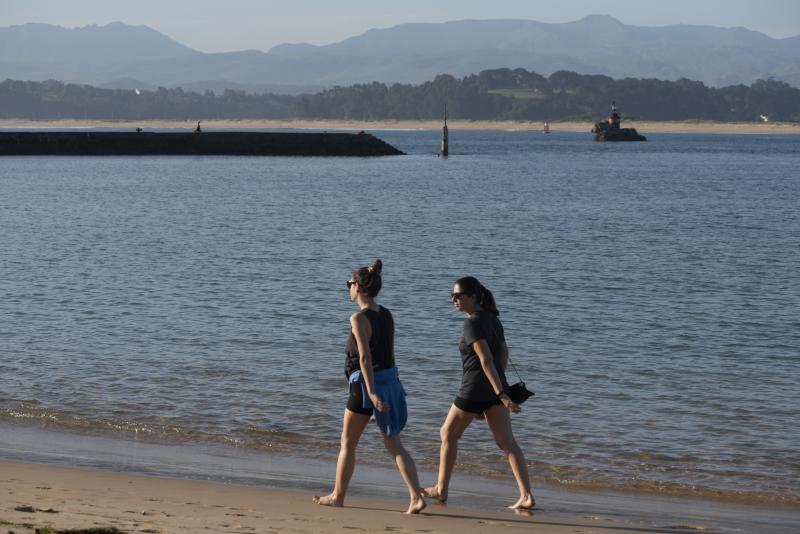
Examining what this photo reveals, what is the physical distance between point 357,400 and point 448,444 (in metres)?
0.83

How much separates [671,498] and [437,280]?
15.1m

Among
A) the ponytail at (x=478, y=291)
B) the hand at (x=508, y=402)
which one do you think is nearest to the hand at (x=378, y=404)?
the hand at (x=508, y=402)

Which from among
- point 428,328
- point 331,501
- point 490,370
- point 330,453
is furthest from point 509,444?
point 428,328

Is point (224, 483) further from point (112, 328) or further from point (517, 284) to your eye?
point (517, 284)

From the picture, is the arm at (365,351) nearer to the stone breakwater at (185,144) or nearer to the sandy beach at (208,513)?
the sandy beach at (208,513)

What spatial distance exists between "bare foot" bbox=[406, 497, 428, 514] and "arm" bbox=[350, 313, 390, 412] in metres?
0.72

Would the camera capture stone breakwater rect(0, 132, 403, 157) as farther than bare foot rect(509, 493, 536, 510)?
Yes

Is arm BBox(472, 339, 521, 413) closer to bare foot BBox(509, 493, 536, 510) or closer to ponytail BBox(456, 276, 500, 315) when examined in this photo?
ponytail BBox(456, 276, 500, 315)

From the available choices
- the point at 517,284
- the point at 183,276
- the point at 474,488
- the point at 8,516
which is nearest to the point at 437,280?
the point at 517,284

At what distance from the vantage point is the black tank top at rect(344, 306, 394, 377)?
7.64 m

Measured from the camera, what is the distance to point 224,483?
891 cm

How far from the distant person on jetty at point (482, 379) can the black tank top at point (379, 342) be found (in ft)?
1.55

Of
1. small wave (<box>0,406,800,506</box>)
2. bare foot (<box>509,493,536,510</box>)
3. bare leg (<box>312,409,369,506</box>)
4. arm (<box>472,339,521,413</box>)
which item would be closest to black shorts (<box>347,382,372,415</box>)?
bare leg (<box>312,409,369,506</box>)

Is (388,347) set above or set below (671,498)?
above
